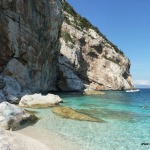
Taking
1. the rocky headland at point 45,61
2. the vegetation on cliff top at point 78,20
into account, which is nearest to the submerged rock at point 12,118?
the rocky headland at point 45,61

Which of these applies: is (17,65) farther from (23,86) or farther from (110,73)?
(110,73)

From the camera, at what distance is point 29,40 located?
4756 cm

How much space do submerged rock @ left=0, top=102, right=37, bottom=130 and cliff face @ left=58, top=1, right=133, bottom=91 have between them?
52479mm

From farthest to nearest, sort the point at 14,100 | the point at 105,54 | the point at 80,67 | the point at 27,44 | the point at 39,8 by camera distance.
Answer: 1. the point at 105,54
2. the point at 80,67
3. the point at 39,8
4. the point at 27,44
5. the point at 14,100

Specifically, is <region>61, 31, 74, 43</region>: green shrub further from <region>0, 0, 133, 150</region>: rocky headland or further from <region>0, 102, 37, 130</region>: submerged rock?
<region>0, 102, 37, 130</region>: submerged rock

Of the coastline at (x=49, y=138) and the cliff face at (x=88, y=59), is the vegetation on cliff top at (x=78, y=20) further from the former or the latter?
the coastline at (x=49, y=138)

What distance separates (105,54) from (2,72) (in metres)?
58.0

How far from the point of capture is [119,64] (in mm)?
97375

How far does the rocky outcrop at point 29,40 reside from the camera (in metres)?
41.9

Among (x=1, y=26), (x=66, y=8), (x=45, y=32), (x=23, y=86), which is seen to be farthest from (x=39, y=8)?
(x=66, y=8)

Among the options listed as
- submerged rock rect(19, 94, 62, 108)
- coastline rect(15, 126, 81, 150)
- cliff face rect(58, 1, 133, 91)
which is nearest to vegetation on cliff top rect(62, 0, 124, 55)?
cliff face rect(58, 1, 133, 91)

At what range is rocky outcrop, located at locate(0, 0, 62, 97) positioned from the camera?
41906 millimetres

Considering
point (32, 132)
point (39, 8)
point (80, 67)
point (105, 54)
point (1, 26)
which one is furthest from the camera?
point (105, 54)

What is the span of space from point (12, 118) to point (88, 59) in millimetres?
71545
